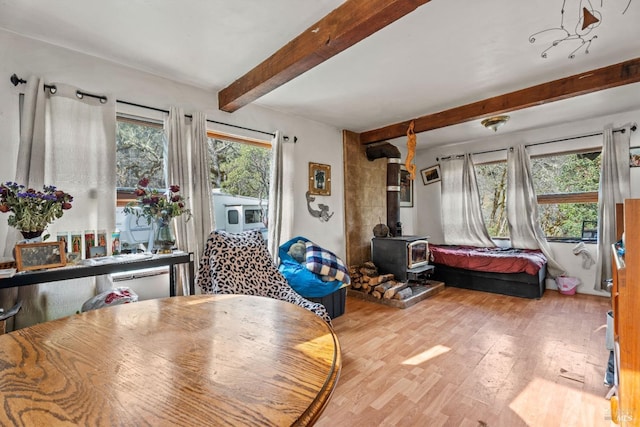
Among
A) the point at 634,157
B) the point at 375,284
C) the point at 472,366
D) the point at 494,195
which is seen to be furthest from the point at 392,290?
the point at 634,157

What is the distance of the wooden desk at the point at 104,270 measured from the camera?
1579 mm

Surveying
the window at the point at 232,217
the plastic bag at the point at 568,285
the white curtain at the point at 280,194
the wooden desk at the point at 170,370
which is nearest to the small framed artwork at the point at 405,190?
the plastic bag at the point at 568,285

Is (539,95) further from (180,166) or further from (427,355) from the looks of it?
(180,166)

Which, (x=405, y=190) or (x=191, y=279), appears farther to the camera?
(x=405, y=190)

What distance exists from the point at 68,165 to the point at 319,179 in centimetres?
248

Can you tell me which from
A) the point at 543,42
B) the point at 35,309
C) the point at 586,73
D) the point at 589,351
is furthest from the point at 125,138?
the point at 589,351

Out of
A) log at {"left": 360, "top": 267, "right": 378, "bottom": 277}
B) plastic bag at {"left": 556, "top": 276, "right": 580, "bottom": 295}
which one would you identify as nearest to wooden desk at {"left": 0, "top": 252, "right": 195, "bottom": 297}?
log at {"left": 360, "top": 267, "right": 378, "bottom": 277}

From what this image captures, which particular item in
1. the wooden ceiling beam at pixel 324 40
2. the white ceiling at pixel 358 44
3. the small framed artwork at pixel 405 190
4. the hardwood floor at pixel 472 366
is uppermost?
the white ceiling at pixel 358 44

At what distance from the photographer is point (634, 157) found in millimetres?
3475

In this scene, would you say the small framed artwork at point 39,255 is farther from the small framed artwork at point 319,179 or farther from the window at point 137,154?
the small framed artwork at point 319,179

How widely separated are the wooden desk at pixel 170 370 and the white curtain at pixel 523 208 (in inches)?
169

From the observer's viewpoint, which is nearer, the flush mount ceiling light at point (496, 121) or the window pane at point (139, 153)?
the window pane at point (139, 153)

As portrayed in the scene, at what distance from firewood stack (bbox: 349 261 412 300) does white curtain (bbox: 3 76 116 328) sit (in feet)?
8.95

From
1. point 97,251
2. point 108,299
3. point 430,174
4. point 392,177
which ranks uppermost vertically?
point 430,174
